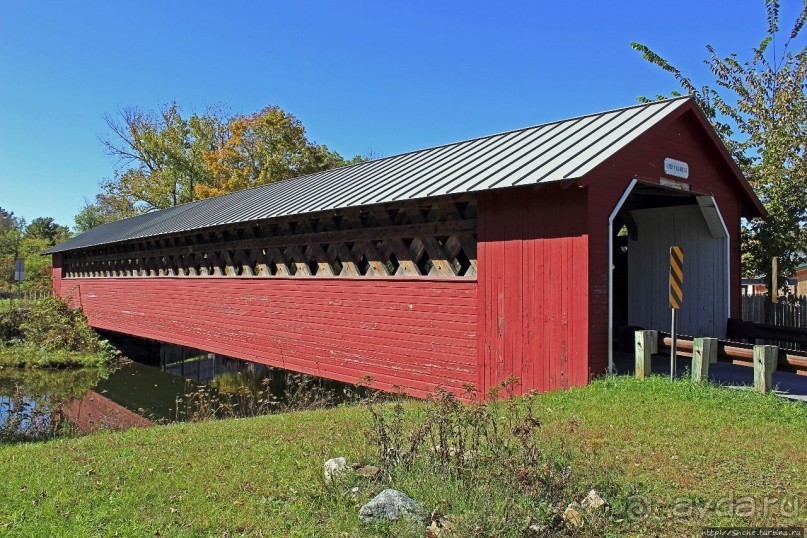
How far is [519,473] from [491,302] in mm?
4698

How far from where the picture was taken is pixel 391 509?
3721mm

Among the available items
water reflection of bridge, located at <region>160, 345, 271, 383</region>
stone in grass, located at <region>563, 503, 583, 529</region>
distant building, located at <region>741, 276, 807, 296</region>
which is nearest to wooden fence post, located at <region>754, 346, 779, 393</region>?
stone in grass, located at <region>563, 503, 583, 529</region>

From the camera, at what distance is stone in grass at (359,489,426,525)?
145 inches

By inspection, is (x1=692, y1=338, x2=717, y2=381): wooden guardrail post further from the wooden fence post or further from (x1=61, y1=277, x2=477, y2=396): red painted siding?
(x1=61, y1=277, x2=477, y2=396): red painted siding

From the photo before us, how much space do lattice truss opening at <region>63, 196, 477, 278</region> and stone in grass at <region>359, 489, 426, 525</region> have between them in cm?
526

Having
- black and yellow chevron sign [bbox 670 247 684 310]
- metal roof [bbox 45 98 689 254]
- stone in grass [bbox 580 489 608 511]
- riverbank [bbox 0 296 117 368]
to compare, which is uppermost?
metal roof [bbox 45 98 689 254]

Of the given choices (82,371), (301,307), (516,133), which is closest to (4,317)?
(82,371)

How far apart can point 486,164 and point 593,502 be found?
243 inches

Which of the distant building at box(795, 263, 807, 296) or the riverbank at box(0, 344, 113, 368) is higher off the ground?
the distant building at box(795, 263, 807, 296)

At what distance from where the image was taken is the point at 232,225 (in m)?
13.1

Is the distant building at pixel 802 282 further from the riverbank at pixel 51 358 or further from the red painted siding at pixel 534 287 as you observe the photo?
the riverbank at pixel 51 358

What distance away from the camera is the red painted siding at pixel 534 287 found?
Result: 7449 mm

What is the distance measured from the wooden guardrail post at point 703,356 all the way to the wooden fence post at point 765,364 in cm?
53

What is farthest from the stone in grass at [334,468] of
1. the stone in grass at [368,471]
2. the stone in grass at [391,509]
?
the stone in grass at [391,509]
